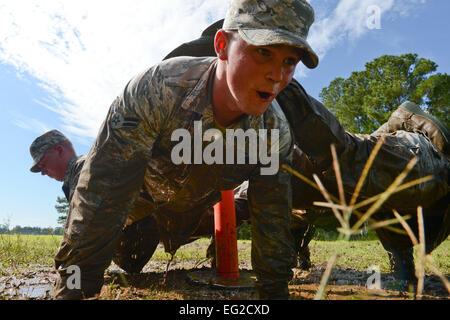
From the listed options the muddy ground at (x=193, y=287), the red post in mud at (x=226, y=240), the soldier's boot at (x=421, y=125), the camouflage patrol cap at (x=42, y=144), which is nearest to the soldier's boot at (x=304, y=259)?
the muddy ground at (x=193, y=287)

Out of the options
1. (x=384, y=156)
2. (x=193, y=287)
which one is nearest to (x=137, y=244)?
(x=193, y=287)

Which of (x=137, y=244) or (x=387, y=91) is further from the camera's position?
A: (x=387, y=91)

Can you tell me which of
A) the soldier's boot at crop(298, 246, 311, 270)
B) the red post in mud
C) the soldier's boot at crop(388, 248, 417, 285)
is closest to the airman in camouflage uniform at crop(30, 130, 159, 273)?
the red post in mud

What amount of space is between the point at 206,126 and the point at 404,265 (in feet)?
12.3

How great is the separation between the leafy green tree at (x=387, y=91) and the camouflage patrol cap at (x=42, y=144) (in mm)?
22190

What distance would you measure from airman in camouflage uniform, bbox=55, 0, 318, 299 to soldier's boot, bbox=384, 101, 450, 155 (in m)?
2.55

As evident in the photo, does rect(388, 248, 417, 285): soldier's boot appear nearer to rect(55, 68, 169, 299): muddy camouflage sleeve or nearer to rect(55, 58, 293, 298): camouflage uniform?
rect(55, 58, 293, 298): camouflage uniform

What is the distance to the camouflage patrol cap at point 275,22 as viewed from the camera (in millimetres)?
2248

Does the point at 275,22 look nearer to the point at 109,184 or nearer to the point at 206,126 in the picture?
the point at 206,126

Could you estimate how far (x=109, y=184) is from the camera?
2.45 metres

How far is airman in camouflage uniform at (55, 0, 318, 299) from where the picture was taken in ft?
7.71
